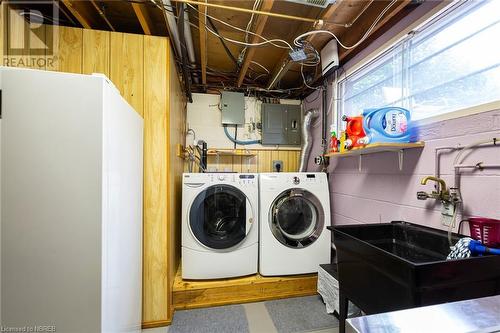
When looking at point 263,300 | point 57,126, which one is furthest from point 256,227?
point 57,126

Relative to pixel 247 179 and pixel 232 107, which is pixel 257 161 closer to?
pixel 232 107

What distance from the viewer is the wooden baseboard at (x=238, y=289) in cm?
189

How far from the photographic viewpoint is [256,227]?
2.11 metres

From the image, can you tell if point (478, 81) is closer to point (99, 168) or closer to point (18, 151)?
point (99, 168)

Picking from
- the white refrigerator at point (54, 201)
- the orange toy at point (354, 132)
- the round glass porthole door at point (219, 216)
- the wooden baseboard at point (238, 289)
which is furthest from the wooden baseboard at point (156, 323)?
the orange toy at point (354, 132)

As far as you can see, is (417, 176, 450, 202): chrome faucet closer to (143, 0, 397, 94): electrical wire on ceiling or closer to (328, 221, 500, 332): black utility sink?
(328, 221, 500, 332): black utility sink

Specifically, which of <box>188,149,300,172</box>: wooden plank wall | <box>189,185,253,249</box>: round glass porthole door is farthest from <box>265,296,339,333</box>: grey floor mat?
<box>188,149,300,172</box>: wooden plank wall

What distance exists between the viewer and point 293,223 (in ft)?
7.20

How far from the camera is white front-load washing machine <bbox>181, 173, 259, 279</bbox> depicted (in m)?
1.96

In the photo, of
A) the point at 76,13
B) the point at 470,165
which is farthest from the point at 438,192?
the point at 76,13

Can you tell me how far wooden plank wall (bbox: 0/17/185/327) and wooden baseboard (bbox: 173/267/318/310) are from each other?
0.66 ft

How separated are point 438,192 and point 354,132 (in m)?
0.65

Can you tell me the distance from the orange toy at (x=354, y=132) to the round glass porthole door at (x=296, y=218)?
71cm

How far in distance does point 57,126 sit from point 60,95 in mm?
120
